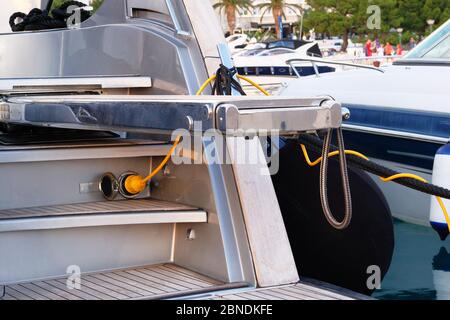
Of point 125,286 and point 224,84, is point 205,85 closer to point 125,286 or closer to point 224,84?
point 224,84

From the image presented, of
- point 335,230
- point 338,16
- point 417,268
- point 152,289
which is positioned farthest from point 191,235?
point 338,16

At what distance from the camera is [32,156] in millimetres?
3051

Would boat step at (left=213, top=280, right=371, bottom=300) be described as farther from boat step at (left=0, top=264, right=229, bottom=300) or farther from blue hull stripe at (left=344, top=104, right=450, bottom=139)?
blue hull stripe at (left=344, top=104, right=450, bottom=139)

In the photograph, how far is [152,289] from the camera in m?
2.70

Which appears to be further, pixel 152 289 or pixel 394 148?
pixel 394 148

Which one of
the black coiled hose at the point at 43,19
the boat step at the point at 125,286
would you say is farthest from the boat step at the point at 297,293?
the black coiled hose at the point at 43,19

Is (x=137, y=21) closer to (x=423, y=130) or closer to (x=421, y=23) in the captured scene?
(x=423, y=130)

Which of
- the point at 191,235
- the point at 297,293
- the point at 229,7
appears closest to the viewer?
the point at 297,293

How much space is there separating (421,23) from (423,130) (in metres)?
42.5

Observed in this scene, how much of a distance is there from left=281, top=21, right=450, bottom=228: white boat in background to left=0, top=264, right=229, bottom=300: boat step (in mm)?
2375

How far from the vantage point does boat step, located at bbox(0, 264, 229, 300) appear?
261cm

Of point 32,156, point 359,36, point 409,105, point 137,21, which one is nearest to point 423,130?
point 409,105

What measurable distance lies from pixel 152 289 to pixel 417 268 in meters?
2.63
